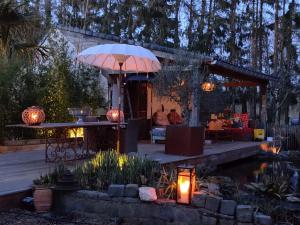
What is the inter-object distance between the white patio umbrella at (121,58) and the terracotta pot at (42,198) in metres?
2.09

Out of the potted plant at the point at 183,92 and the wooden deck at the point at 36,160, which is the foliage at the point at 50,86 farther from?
the potted plant at the point at 183,92

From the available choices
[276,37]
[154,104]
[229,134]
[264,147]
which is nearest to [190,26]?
[276,37]

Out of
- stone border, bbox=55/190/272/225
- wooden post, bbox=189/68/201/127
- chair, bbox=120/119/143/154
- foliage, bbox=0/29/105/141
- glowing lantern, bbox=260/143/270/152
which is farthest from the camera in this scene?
glowing lantern, bbox=260/143/270/152

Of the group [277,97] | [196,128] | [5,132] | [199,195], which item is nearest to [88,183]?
[199,195]

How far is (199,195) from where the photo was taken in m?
→ 4.86

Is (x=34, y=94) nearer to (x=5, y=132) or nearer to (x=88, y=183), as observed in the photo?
(x=5, y=132)

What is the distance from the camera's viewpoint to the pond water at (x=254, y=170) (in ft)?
27.7

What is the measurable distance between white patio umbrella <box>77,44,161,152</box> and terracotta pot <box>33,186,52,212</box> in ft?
6.85

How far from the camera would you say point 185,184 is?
16.1 feet

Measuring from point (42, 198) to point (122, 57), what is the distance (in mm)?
2865

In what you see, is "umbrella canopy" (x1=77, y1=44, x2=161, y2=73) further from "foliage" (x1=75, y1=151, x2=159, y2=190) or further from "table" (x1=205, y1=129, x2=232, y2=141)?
"table" (x1=205, y1=129, x2=232, y2=141)

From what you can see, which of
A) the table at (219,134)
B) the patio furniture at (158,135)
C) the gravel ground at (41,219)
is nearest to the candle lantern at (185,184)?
the gravel ground at (41,219)

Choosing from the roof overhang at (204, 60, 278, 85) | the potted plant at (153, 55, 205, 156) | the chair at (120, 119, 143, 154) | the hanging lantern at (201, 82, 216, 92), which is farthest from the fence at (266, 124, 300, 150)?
the chair at (120, 119, 143, 154)

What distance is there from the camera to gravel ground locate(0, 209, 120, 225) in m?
4.76
